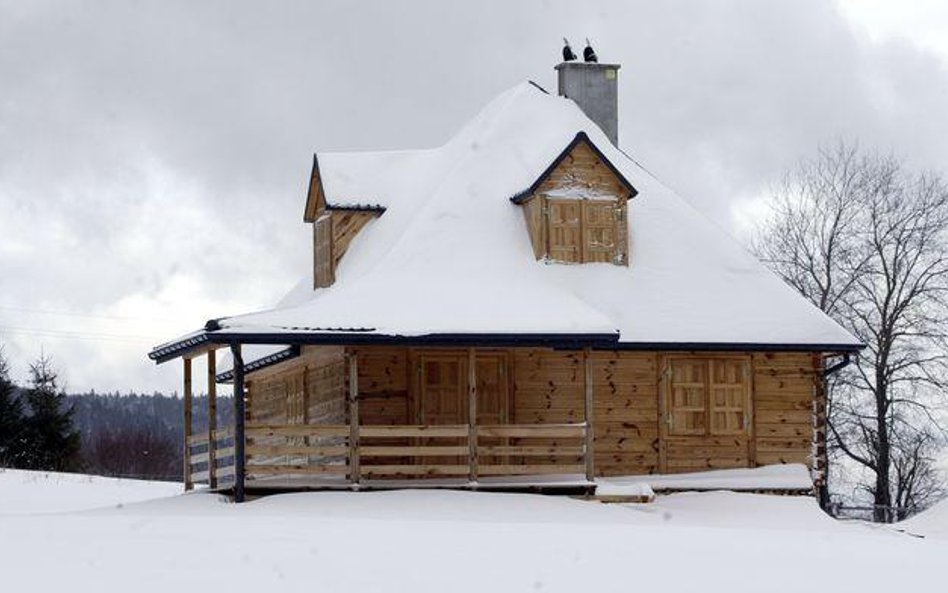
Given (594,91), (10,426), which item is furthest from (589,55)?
(10,426)

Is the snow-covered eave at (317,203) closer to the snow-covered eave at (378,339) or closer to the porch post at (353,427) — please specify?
the snow-covered eave at (378,339)

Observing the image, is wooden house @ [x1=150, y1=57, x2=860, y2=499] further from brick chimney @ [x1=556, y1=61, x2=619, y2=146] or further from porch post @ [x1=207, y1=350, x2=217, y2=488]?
brick chimney @ [x1=556, y1=61, x2=619, y2=146]

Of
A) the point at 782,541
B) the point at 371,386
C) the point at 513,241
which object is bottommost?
the point at 782,541

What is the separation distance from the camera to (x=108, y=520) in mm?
25516

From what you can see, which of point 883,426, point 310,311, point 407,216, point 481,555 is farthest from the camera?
point 883,426

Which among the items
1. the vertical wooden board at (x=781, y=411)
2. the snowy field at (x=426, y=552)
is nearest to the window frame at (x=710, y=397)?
the vertical wooden board at (x=781, y=411)

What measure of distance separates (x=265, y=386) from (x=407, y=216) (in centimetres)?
613

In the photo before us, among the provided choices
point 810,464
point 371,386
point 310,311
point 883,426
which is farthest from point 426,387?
point 883,426

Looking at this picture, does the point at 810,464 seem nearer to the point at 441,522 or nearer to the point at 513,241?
the point at 513,241

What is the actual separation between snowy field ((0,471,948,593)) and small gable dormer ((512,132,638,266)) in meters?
6.78

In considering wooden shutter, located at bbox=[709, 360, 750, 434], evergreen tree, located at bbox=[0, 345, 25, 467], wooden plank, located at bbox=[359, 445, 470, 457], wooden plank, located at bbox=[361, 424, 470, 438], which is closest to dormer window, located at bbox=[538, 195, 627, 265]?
wooden shutter, located at bbox=[709, 360, 750, 434]

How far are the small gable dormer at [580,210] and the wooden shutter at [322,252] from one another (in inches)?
168

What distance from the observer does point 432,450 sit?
30.8 meters

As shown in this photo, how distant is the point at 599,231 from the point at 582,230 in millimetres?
356
